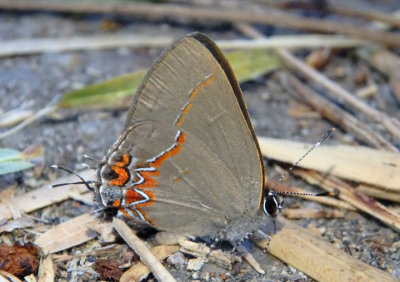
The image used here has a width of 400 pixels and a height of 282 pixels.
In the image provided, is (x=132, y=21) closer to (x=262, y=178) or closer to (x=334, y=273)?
(x=262, y=178)

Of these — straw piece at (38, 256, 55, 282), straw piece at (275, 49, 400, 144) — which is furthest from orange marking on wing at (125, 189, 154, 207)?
straw piece at (275, 49, 400, 144)

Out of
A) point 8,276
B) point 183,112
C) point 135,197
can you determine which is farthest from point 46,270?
point 183,112

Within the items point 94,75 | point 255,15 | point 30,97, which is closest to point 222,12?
point 255,15

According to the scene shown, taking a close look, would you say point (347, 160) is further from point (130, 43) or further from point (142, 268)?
point (130, 43)

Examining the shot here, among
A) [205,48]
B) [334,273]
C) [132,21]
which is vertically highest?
[205,48]

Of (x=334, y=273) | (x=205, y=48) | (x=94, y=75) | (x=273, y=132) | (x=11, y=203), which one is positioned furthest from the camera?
(x=94, y=75)

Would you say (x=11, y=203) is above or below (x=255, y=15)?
below

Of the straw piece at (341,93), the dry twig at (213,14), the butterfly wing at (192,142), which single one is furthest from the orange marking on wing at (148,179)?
the dry twig at (213,14)

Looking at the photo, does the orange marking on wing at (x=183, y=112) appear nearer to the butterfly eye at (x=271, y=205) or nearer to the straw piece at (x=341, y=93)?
the butterfly eye at (x=271, y=205)
